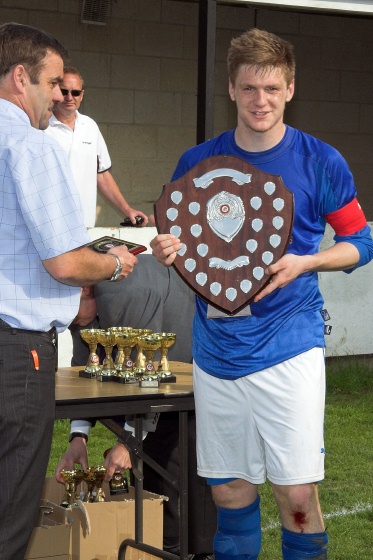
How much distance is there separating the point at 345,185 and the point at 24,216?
0.97 m

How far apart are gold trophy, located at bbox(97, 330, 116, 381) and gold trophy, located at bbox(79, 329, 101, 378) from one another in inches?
0.9

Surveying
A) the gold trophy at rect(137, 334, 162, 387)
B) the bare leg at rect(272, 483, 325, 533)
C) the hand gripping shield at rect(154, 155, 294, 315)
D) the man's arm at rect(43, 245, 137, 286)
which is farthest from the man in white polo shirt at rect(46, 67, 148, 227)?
the bare leg at rect(272, 483, 325, 533)

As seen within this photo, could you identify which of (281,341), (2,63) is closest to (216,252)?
(281,341)

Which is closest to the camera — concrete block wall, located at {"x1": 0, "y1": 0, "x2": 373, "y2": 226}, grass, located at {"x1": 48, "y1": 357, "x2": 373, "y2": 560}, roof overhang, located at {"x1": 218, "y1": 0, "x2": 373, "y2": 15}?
grass, located at {"x1": 48, "y1": 357, "x2": 373, "y2": 560}

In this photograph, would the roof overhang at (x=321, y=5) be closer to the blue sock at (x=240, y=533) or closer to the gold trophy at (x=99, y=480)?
the gold trophy at (x=99, y=480)

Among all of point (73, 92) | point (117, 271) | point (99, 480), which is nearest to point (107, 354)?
point (99, 480)

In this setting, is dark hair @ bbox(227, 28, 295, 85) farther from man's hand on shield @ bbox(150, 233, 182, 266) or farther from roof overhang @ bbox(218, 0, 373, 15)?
roof overhang @ bbox(218, 0, 373, 15)

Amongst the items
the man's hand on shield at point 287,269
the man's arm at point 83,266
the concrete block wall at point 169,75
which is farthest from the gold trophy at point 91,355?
the concrete block wall at point 169,75

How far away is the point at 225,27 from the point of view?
10609 millimetres

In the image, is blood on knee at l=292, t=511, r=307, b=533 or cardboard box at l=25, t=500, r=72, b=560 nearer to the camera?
blood on knee at l=292, t=511, r=307, b=533

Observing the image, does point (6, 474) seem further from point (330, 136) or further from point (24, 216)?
point (330, 136)

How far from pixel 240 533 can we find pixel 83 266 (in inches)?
38.8

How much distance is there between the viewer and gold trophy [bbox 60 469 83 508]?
403cm

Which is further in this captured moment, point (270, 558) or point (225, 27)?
point (225, 27)
